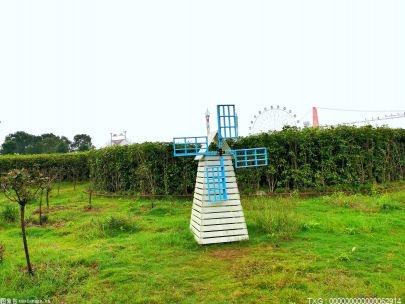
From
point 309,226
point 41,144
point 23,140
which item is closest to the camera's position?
point 309,226

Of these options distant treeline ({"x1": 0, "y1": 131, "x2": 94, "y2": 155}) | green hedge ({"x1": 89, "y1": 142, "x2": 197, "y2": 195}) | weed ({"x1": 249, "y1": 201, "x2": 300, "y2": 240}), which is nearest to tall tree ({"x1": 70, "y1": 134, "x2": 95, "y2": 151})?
distant treeline ({"x1": 0, "y1": 131, "x2": 94, "y2": 155})

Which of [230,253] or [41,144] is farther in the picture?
[41,144]

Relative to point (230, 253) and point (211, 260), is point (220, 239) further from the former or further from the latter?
point (211, 260)

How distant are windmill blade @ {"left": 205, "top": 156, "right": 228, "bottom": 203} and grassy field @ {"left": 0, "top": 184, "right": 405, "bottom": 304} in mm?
1004

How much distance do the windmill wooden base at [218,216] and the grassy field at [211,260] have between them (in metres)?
0.22

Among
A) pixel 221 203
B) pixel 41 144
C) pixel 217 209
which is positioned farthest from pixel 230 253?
pixel 41 144

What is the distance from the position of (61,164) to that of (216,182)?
17588 mm

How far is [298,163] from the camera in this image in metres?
12.5

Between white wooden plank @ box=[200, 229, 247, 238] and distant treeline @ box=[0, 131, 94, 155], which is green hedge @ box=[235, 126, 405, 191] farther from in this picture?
distant treeline @ box=[0, 131, 94, 155]

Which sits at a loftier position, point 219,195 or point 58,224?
point 219,195

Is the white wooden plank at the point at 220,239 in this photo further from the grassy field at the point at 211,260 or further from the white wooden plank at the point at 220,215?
the white wooden plank at the point at 220,215

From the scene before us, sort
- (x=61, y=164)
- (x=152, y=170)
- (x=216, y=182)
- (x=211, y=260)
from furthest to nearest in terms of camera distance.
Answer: (x=61, y=164)
(x=152, y=170)
(x=216, y=182)
(x=211, y=260)

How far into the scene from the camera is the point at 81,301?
4.53 m

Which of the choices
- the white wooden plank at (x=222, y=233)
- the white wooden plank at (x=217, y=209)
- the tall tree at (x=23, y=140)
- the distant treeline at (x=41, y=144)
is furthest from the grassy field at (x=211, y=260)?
the tall tree at (x=23, y=140)
